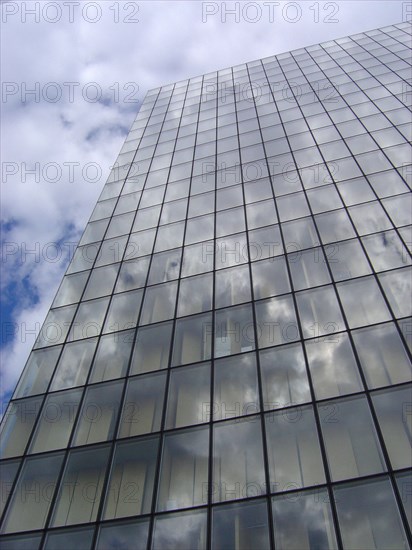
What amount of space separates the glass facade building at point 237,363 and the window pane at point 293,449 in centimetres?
4

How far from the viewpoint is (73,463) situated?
43.3 feet

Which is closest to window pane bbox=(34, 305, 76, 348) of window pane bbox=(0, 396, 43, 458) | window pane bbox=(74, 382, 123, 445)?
window pane bbox=(0, 396, 43, 458)

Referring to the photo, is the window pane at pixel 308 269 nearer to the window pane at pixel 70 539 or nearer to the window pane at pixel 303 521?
the window pane at pixel 303 521

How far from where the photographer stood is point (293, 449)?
37.8ft

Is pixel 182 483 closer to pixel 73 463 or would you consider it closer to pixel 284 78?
pixel 73 463

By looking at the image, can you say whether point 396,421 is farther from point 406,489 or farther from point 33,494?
point 33,494

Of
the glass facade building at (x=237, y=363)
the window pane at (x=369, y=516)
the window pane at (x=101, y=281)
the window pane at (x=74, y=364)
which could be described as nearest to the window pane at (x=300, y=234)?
the glass facade building at (x=237, y=363)

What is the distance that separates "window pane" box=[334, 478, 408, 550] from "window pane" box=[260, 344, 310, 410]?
110 inches

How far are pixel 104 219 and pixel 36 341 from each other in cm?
912

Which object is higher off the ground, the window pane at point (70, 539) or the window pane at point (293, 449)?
the window pane at point (293, 449)

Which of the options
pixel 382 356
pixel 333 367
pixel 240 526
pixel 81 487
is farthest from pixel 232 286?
pixel 240 526

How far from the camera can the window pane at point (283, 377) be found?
41.8ft

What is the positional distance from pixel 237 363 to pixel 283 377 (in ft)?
5.41

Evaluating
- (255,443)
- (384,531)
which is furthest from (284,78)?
(384,531)
